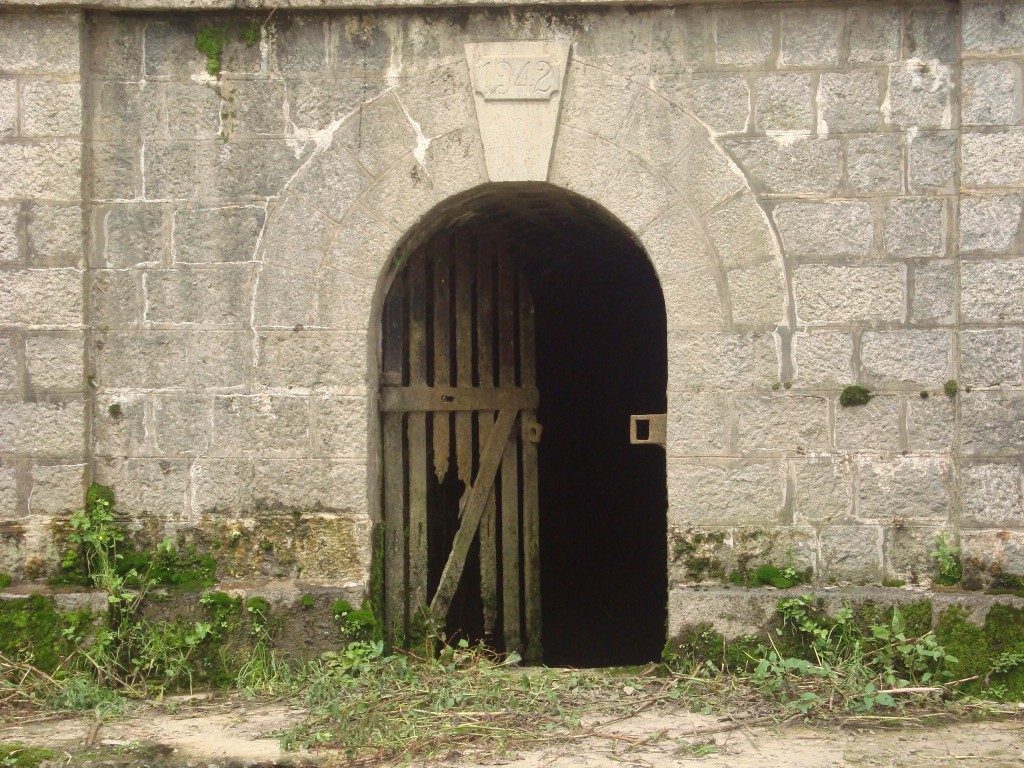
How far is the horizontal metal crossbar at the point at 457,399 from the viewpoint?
5.28m

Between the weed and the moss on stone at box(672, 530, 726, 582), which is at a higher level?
the moss on stone at box(672, 530, 726, 582)

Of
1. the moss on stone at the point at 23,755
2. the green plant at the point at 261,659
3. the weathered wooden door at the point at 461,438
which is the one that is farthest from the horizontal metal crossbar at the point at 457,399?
the moss on stone at the point at 23,755

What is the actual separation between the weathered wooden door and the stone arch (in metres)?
0.45

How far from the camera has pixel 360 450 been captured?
4.77 m

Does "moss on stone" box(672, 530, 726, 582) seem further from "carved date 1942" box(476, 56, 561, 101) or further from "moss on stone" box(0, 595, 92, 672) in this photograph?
"moss on stone" box(0, 595, 92, 672)

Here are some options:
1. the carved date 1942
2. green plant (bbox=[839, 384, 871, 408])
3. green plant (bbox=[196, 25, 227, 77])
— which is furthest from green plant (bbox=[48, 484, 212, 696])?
green plant (bbox=[839, 384, 871, 408])

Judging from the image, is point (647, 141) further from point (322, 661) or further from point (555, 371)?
point (555, 371)

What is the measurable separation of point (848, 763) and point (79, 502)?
326cm

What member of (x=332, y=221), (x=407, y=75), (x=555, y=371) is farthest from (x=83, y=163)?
(x=555, y=371)

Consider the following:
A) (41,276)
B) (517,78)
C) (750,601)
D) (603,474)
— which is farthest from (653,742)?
(603,474)

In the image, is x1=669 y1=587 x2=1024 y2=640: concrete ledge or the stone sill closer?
x1=669 y1=587 x2=1024 y2=640: concrete ledge

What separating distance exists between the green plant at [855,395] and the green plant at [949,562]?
65 cm

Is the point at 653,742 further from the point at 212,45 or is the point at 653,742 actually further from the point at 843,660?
the point at 212,45

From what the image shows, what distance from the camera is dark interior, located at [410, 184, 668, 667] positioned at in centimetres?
734
